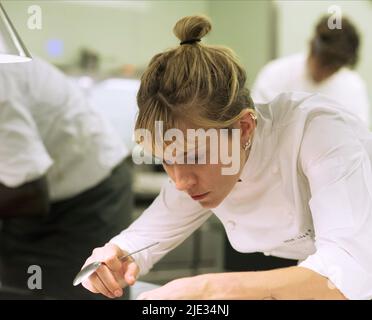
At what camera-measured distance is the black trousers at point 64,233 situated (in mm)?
1429

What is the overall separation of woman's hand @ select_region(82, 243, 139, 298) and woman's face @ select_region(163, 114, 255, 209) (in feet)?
0.54

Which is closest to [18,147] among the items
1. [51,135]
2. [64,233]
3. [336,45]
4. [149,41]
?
[51,135]

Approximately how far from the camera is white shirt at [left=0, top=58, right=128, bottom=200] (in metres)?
1.41

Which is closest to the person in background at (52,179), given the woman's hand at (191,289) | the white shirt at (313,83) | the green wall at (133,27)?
the green wall at (133,27)

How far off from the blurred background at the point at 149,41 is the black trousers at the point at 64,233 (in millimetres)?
79

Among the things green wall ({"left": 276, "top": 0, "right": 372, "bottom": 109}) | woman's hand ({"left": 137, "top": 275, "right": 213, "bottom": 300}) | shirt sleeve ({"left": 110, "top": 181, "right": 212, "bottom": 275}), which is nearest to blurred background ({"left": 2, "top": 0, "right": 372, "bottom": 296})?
green wall ({"left": 276, "top": 0, "right": 372, "bottom": 109})

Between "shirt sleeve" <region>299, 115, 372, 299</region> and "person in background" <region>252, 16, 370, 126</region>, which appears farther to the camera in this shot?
"person in background" <region>252, 16, 370, 126</region>

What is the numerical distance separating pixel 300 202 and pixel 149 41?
4.64 ft

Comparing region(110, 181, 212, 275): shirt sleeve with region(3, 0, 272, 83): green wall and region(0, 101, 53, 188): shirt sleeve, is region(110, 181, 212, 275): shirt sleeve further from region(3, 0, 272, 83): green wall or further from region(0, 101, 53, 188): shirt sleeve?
region(0, 101, 53, 188): shirt sleeve
